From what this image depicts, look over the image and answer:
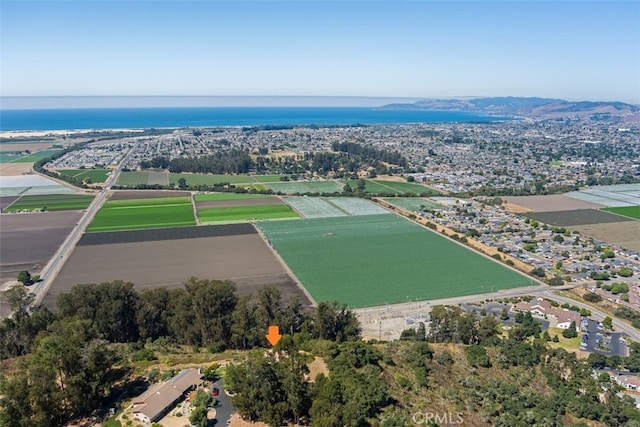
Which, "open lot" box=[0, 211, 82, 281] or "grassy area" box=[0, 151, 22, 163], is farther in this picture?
"grassy area" box=[0, 151, 22, 163]

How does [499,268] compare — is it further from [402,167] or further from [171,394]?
[402,167]

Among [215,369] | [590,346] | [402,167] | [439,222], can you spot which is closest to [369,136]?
[402,167]

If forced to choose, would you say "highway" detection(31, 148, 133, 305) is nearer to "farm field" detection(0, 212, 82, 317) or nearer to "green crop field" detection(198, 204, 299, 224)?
"farm field" detection(0, 212, 82, 317)

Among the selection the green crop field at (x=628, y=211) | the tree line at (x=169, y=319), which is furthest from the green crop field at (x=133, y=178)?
the green crop field at (x=628, y=211)

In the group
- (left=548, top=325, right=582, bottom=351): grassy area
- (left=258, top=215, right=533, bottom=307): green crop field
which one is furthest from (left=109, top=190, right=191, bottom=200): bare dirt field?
(left=548, top=325, right=582, bottom=351): grassy area

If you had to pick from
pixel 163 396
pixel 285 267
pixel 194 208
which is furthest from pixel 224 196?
pixel 163 396

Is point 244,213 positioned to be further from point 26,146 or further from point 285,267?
point 26,146
